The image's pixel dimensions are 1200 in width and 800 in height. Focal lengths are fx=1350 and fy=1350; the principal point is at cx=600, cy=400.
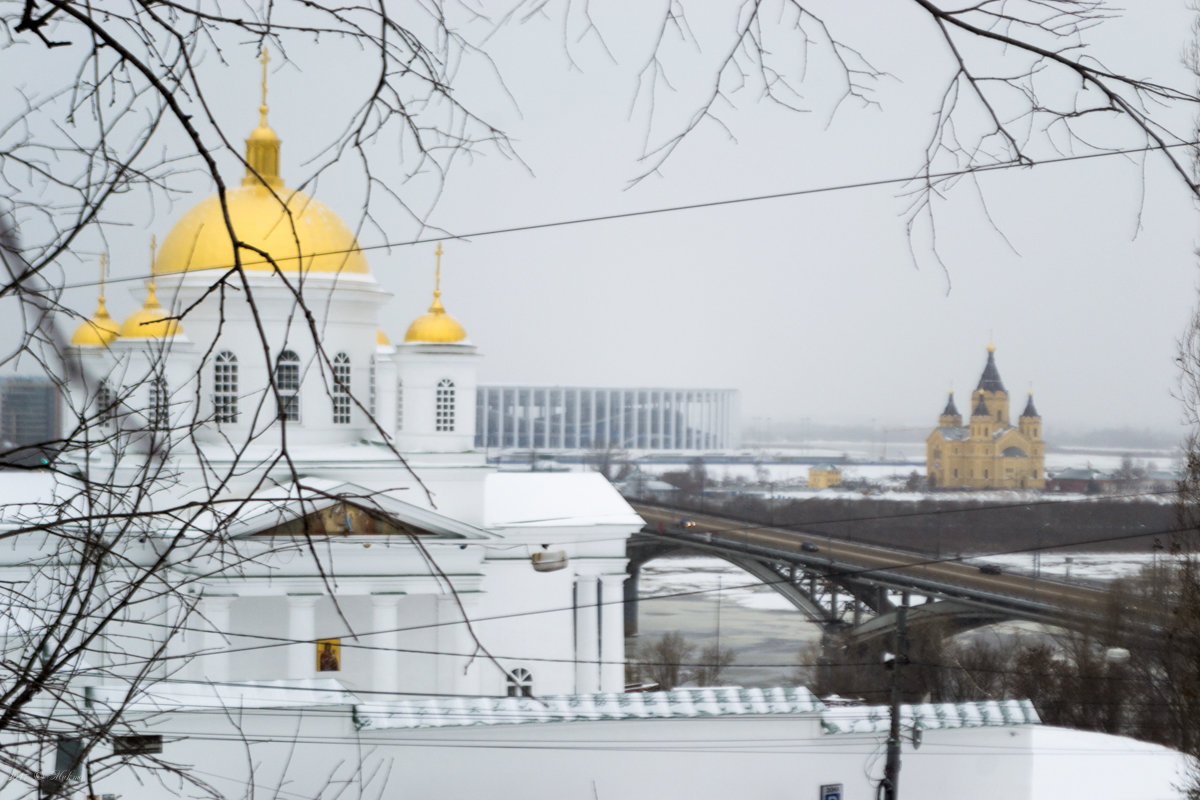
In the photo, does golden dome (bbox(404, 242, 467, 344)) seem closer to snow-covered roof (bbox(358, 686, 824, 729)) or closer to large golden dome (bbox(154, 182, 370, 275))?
large golden dome (bbox(154, 182, 370, 275))

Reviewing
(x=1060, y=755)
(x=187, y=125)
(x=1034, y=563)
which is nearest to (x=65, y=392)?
(x=187, y=125)

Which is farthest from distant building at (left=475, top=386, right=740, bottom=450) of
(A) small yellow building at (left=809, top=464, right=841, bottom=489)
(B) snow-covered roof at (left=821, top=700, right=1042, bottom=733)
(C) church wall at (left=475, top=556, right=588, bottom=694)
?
(B) snow-covered roof at (left=821, top=700, right=1042, bottom=733)

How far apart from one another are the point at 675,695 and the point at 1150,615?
11.6 m

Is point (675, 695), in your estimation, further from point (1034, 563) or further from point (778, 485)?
point (778, 485)

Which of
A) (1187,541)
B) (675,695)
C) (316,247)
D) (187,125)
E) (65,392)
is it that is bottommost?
(675,695)

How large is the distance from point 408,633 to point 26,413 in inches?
534

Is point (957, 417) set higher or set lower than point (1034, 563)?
higher

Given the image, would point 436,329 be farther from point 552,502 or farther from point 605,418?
point 605,418

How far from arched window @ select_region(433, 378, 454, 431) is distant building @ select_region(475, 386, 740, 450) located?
25794 millimetres

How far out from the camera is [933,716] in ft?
33.6

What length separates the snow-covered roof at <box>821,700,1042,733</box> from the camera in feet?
32.2

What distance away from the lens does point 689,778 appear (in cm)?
970

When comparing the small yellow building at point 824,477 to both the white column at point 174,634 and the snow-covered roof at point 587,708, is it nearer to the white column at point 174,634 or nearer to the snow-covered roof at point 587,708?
the white column at point 174,634

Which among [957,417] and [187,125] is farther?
[957,417]
